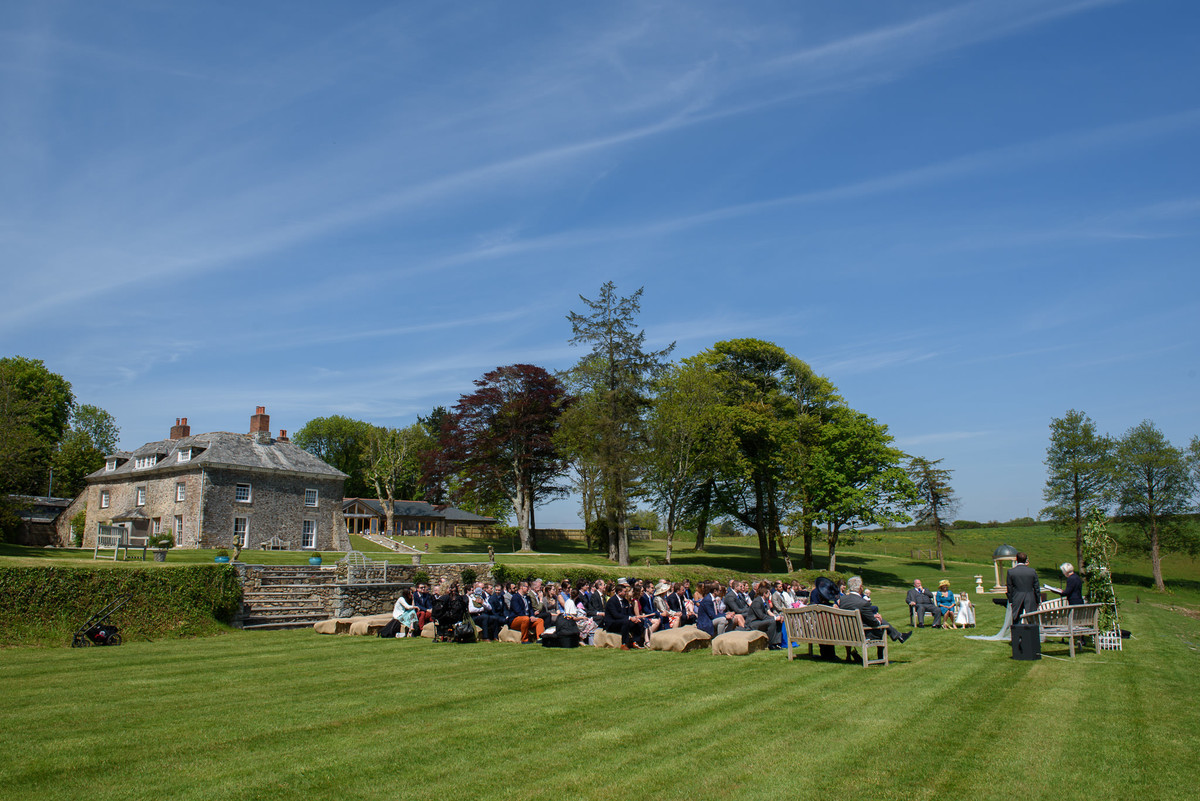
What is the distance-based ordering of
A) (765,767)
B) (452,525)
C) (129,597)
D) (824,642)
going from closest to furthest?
(765,767)
(824,642)
(129,597)
(452,525)

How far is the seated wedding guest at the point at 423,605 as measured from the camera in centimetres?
1750

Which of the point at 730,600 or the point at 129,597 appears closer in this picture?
the point at 730,600

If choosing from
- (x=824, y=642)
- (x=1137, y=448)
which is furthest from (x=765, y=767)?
(x=1137, y=448)

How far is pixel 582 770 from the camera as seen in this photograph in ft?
19.5

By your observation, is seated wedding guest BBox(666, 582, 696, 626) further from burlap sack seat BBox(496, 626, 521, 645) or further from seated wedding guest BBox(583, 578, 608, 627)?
burlap sack seat BBox(496, 626, 521, 645)

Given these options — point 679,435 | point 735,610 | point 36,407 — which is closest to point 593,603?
point 735,610

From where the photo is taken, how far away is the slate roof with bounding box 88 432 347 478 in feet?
137

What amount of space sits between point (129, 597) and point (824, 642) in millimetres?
14717

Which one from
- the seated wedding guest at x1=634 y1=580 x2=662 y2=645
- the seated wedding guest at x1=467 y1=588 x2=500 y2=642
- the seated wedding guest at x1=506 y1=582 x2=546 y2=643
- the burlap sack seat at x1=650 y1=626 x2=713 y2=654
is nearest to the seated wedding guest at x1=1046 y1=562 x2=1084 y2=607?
the burlap sack seat at x1=650 y1=626 x2=713 y2=654

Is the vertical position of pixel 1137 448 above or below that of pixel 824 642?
above

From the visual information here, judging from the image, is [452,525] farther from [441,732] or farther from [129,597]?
[441,732]

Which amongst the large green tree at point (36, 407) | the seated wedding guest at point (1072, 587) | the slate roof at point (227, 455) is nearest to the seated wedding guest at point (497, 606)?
the seated wedding guest at point (1072, 587)

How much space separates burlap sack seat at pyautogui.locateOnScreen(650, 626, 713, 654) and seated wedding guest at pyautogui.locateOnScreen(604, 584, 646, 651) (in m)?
0.59

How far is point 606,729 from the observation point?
7.26 meters
